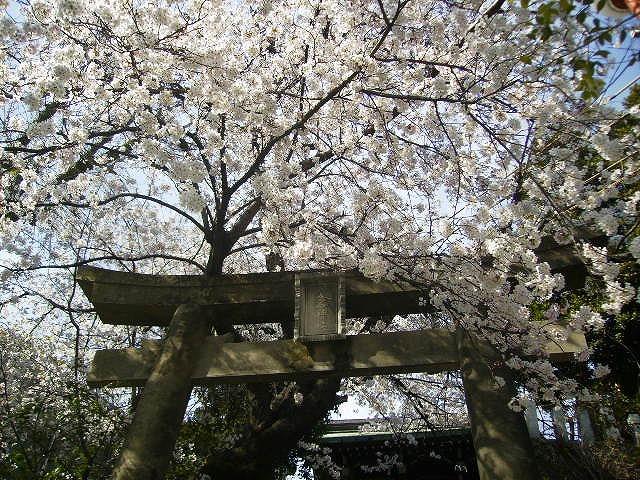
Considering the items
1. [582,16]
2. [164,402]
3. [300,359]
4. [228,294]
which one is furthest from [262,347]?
[582,16]

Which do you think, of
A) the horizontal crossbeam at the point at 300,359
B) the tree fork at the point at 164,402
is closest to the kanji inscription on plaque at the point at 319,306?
the horizontal crossbeam at the point at 300,359

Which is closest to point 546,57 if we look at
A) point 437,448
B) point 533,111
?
point 533,111

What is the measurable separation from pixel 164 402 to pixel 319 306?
5.69 feet

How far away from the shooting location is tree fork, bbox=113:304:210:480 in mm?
4779

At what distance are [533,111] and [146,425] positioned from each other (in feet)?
14.6

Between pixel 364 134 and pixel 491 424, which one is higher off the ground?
pixel 364 134

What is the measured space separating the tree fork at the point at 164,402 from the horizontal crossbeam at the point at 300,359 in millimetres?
168

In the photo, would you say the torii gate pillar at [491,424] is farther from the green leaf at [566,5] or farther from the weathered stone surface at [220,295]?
the green leaf at [566,5]

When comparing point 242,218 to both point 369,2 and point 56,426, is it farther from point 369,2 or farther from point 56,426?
point 56,426

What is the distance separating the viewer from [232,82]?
5074 millimetres

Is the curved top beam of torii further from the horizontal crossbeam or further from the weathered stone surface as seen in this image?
the horizontal crossbeam

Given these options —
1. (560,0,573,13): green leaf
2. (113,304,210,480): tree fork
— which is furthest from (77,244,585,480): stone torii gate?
(560,0,573,13): green leaf

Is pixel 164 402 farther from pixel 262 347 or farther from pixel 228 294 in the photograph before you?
pixel 228 294

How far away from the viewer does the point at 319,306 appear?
5395 millimetres
